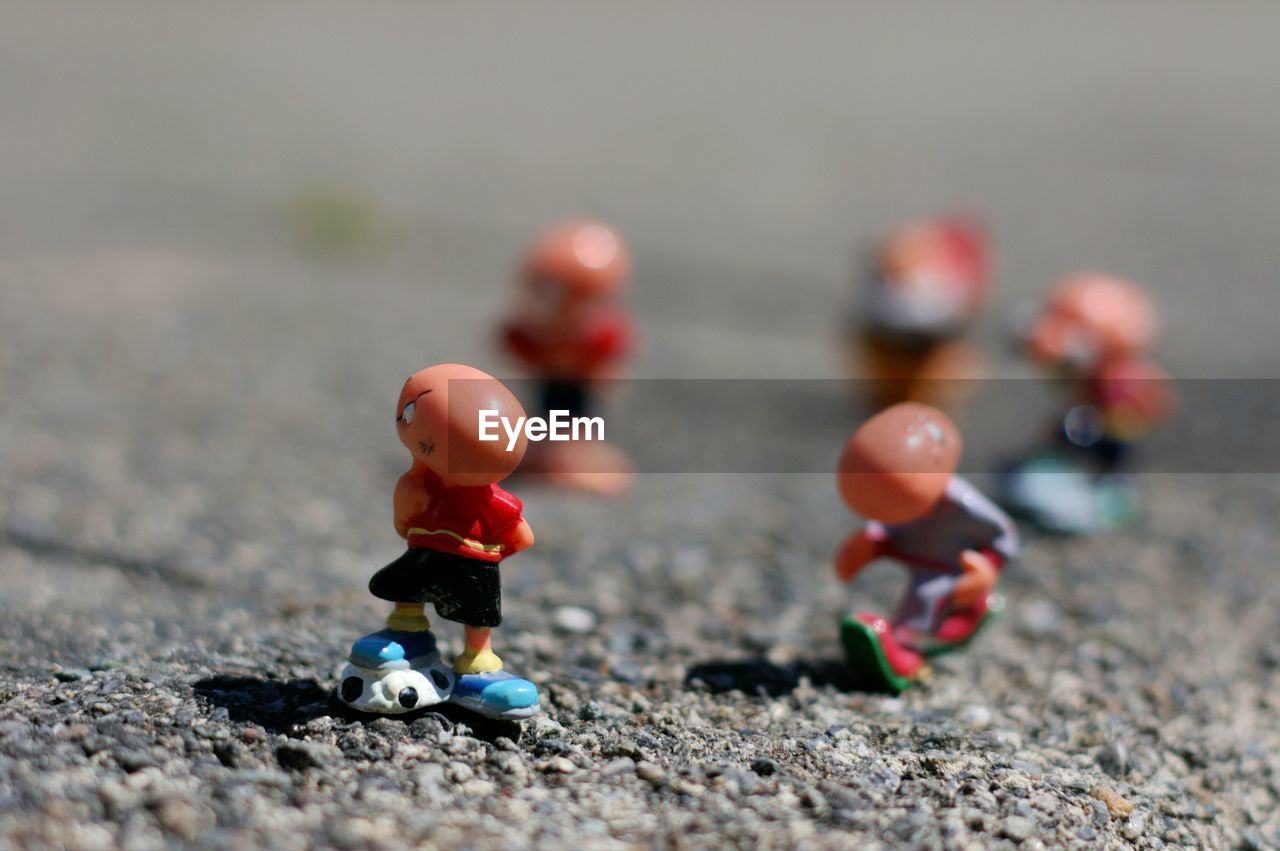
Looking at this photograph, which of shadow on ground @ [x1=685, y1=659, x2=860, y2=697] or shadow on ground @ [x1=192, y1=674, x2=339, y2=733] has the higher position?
shadow on ground @ [x1=192, y1=674, x2=339, y2=733]

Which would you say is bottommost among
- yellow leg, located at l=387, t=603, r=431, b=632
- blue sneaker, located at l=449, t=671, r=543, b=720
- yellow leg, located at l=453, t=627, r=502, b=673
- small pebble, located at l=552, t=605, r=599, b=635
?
small pebble, located at l=552, t=605, r=599, b=635

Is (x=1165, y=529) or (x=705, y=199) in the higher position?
(x=705, y=199)

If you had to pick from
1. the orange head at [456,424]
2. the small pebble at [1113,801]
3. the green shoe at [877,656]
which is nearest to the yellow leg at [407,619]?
the orange head at [456,424]

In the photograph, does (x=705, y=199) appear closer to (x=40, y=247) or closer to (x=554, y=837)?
(x=40, y=247)

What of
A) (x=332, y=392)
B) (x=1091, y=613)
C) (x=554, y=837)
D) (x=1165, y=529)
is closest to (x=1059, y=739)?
(x=1091, y=613)

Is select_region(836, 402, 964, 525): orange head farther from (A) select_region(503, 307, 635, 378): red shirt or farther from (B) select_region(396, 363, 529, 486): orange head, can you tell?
(A) select_region(503, 307, 635, 378): red shirt

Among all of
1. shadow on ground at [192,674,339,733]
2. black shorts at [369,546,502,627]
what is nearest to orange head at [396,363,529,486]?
black shorts at [369,546,502,627]
